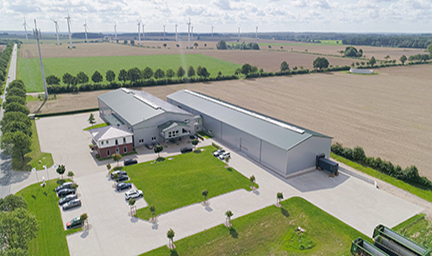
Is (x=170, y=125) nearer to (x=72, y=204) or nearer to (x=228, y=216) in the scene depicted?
(x=72, y=204)

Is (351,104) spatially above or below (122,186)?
above

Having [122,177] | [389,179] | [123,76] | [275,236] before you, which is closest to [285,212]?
[275,236]

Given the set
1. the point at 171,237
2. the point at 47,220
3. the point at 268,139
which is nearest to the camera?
the point at 171,237

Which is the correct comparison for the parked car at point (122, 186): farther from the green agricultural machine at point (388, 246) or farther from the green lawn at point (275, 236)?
the green agricultural machine at point (388, 246)

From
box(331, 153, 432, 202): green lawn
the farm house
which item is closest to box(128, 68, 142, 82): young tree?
the farm house

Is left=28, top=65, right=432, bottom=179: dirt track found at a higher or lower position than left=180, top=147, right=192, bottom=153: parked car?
higher

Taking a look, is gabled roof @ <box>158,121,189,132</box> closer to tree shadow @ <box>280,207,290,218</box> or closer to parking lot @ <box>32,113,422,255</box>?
parking lot @ <box>32,113,422,255</box>

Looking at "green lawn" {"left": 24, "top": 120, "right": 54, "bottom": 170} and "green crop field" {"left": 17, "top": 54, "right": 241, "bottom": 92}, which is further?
"green crop field" {"left": 17, "top": 54, "right": 241, "bottom": 92}

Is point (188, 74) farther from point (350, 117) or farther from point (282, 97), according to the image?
point (350, 117)
